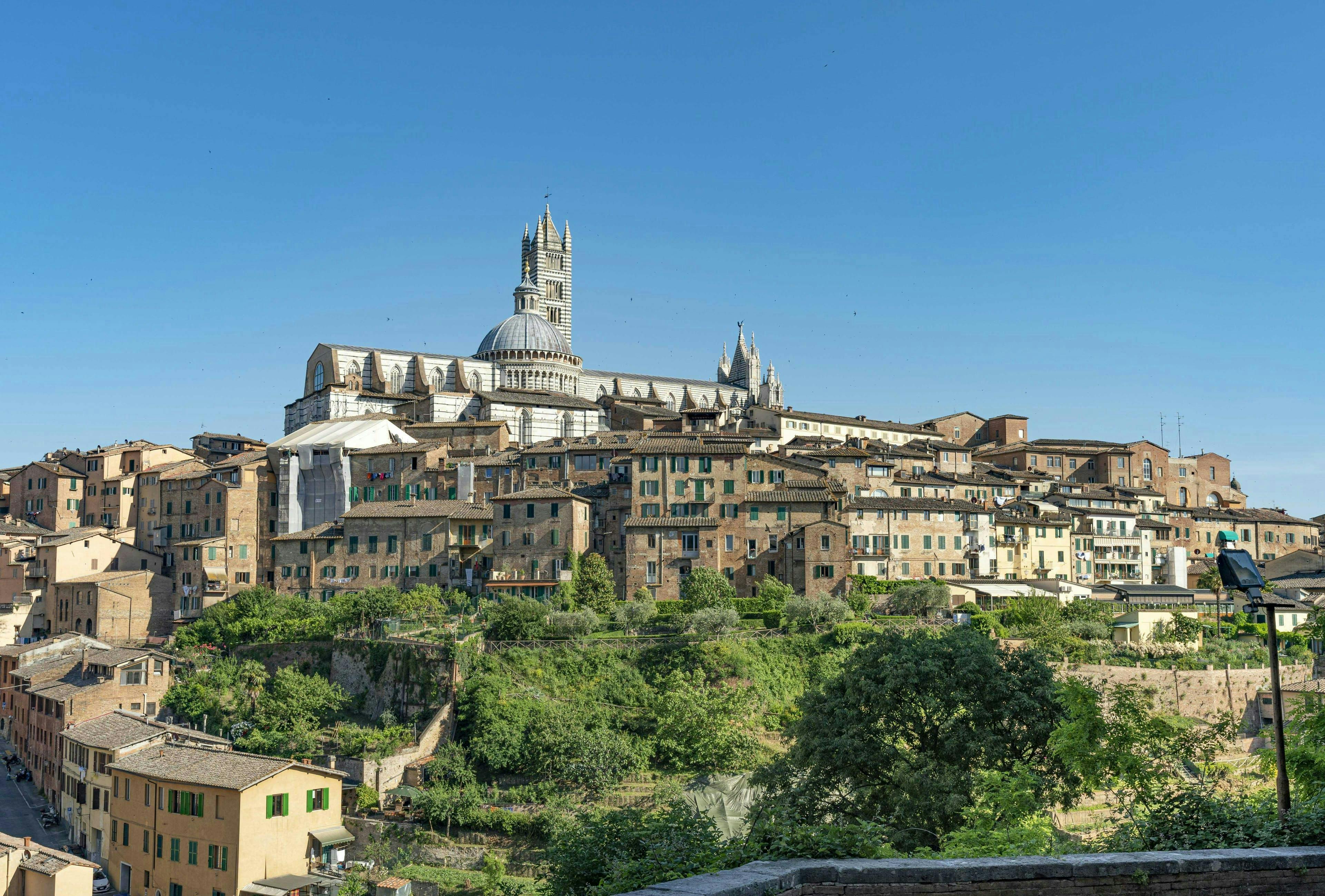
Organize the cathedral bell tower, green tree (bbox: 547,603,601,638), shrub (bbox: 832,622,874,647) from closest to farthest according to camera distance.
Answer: green tree (bbox: 547,603,601,638) → shrub (bbox: 832,622,874,647) → the cathedral bell tower

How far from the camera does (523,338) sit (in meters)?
112

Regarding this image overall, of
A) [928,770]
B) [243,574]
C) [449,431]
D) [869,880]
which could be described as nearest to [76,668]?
[243,574]

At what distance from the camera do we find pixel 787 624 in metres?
52.2

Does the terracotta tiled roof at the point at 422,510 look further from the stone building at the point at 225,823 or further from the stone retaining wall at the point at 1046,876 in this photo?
the stone retaining wall at the point at 1046,876

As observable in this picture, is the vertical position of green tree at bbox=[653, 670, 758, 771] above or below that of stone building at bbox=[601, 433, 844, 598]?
below

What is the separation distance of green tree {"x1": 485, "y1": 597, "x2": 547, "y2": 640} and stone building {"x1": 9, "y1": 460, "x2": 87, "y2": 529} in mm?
45974

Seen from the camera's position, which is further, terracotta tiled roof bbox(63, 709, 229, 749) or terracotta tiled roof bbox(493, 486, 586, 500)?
terracotta tiled roof bbox(493, 486, 586, 500)

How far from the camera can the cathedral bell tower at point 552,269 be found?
14300 centimetres

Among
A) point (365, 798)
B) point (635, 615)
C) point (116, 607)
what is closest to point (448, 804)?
point (365, 798)

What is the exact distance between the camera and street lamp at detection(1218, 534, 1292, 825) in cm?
1347

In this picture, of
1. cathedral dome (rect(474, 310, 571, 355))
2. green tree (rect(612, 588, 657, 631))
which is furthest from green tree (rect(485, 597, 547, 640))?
cathedral dome (rect(474, 310, 571, 355))

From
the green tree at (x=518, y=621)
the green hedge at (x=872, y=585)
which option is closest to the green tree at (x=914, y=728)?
the green tree at (x=518, y=621)

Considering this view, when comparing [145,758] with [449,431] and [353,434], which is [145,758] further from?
[449,431]

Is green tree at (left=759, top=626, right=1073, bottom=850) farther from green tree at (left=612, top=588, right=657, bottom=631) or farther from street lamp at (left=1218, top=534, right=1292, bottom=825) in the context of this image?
green tree at (left=612, top=588, right=657, bottom=631)
